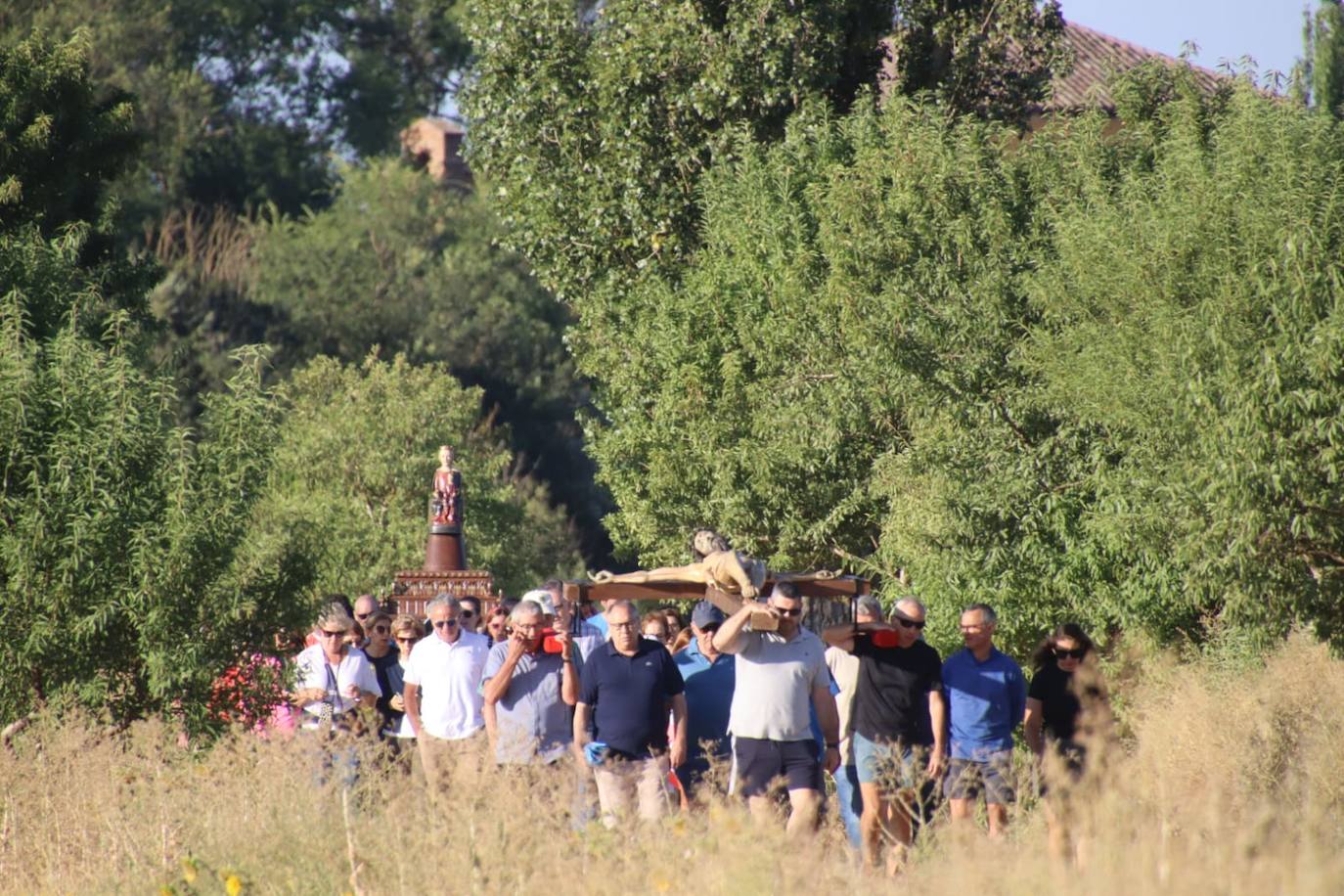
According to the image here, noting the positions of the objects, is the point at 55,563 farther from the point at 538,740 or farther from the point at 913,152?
the point at 913,152

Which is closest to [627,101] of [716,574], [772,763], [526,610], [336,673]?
[336,673]

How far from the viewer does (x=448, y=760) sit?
8859mm

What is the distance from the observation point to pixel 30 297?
55.4ft

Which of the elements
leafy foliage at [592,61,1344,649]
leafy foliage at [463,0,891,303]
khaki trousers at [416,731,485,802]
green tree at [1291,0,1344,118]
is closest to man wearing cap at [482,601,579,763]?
khaki trousers at [416,731,485,802]

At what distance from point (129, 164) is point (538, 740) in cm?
1666

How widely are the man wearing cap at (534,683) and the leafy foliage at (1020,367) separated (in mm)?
4520

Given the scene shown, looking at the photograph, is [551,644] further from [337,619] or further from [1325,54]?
[1325,54]

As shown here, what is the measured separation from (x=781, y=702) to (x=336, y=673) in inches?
131

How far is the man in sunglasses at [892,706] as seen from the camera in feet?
34.0

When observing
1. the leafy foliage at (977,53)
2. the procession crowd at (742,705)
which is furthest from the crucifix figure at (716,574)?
the leafy foliage at (977,53)

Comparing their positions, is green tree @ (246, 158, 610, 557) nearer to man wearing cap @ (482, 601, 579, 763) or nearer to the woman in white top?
the woman in white top

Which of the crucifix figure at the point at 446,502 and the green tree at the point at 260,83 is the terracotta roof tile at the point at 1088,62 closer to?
the crucifix figure at the point at 446,502

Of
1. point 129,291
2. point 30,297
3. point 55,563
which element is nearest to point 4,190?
point 129,291

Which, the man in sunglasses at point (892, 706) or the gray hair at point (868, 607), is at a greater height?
the gray hair at point (868, 607)
